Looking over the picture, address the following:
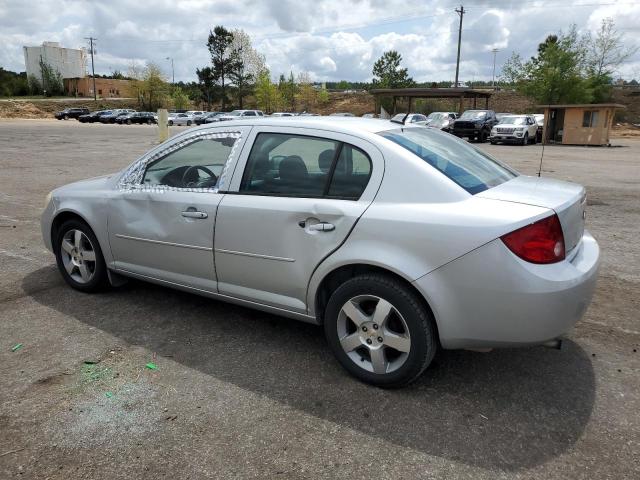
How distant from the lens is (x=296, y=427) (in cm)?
281

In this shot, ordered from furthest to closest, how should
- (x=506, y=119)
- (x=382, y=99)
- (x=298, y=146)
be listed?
(x=382, y=99) → (x=506, y=119) → (x=298, y=146)

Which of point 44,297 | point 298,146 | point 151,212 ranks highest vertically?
point 298,146

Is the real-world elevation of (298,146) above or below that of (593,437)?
above

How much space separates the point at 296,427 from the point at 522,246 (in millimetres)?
1541

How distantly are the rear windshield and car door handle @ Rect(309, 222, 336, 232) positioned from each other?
675 mm

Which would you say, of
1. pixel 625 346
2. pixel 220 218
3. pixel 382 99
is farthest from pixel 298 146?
pixel 382 99

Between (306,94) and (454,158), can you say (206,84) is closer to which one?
(306,94)

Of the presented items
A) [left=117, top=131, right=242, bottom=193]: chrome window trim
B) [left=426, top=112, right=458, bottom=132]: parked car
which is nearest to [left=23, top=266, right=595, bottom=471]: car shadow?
[left=117, top=131, right=242, bottom=193]: chrome window trim

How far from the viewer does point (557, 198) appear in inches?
122

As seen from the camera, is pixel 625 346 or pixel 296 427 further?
pixel 625 346

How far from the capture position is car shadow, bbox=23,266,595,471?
8.92 ft

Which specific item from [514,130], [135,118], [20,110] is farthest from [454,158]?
[20,110]

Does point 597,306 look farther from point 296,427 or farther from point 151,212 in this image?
point 151,212

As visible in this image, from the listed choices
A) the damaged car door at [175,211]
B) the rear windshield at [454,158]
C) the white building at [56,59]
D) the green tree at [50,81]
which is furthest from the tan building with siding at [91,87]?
the rear windshield at [454,158]
